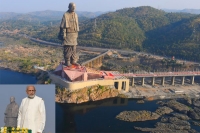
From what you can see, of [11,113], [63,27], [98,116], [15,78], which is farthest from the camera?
[15,78]

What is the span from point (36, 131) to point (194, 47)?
43105 mm

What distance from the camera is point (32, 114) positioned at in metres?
3.65

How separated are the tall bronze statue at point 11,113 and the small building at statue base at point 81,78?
19152 mm

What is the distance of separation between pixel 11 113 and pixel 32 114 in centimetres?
32

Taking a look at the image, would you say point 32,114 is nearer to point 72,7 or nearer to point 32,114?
point 32,114

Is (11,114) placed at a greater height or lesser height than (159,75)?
greater

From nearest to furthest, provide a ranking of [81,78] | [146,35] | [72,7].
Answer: [72,7]
[81,78]
[146,35]

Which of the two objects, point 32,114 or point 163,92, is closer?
point 32,114

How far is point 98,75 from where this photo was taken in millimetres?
25422

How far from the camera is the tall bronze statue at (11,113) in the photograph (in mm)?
3688

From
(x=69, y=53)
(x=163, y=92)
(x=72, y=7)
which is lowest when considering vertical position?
(x=163, y=92)

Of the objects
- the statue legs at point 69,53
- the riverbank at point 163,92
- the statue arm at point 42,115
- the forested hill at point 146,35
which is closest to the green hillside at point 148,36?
the forested hill at point 146,35

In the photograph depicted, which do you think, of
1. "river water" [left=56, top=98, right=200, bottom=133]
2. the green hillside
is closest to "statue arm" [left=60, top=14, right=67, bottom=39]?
"river water" [left=56, top=98, right=200, bottom=133]

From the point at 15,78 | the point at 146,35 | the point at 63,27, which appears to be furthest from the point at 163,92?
the point at 146,35
